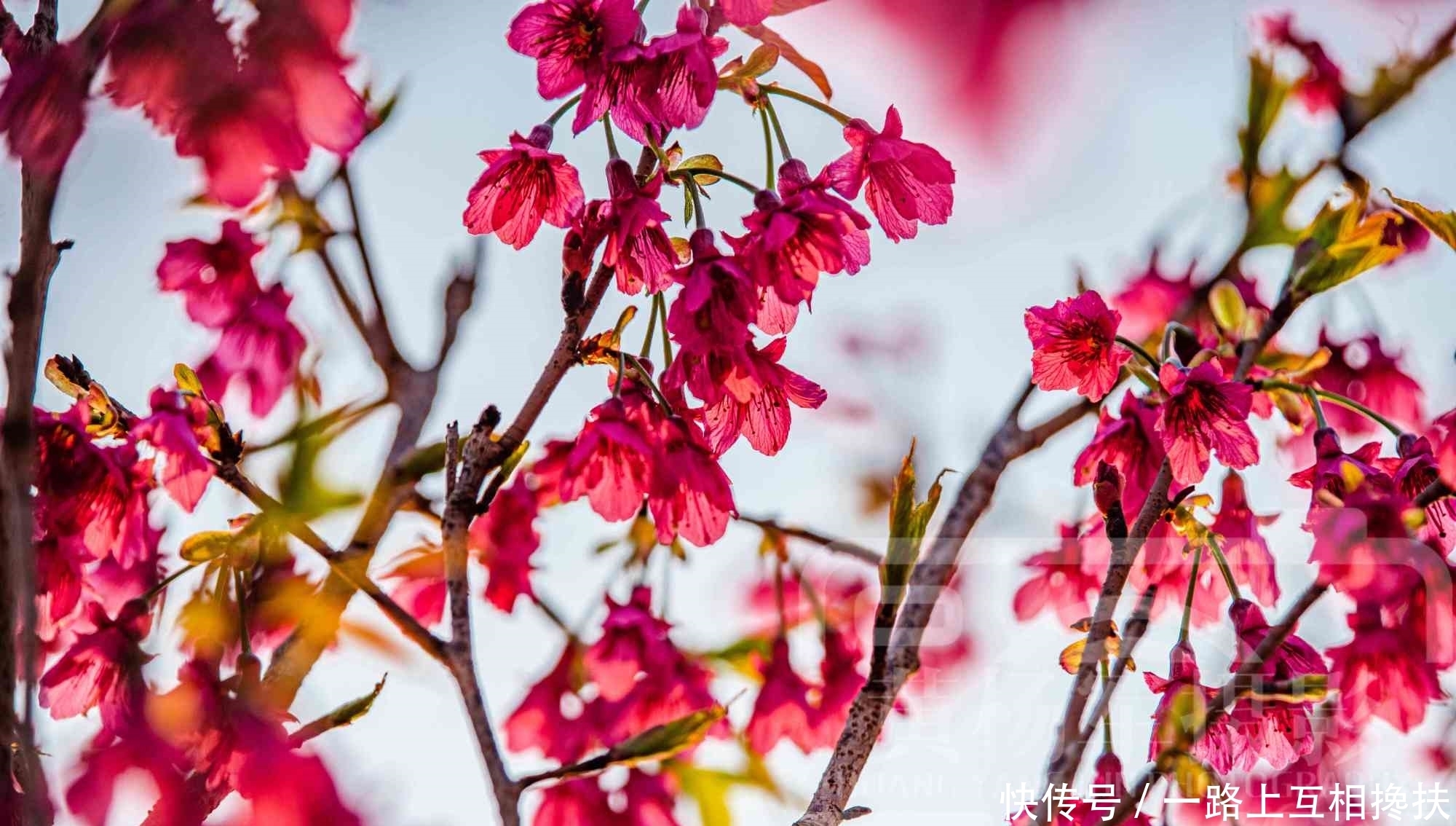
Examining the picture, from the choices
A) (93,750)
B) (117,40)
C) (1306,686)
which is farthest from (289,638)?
(1306,686)

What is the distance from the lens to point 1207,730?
2.03 feet

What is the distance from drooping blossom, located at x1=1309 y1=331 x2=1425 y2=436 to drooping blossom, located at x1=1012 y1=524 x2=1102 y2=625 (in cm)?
24

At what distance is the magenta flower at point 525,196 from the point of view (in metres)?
0.57

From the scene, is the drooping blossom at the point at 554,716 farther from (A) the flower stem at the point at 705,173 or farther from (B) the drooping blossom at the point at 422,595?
(A) the flower stem at the point at 705,173

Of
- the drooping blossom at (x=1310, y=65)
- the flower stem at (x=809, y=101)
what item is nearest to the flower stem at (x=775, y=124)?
the flower stem at (x=809, y=101)

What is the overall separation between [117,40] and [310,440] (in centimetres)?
29

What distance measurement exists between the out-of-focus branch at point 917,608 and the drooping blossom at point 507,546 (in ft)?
0.88

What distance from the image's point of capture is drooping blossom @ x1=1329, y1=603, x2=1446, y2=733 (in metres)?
0.61

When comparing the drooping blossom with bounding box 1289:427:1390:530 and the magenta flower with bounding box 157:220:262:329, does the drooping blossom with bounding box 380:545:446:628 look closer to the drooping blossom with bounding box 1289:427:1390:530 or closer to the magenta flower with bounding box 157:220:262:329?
the magenta flower with bounding box 157:220:262:329

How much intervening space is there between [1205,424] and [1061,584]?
26 centimetres

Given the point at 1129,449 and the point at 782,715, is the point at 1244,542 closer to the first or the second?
the point at 1129,449

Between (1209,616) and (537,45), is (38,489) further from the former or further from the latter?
(1209,616)

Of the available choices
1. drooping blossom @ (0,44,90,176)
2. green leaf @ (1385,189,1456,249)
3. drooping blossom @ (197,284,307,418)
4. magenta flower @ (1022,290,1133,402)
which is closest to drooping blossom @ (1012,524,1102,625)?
Result: magenta flower @ (1022,290,1133,402)

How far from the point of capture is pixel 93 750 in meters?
0.59
